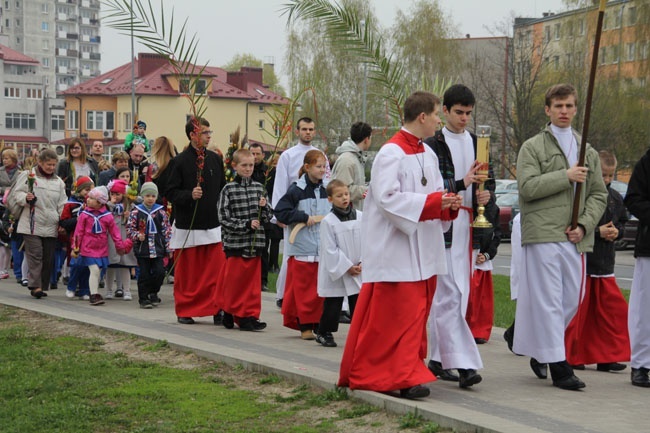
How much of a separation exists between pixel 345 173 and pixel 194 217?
1612mm

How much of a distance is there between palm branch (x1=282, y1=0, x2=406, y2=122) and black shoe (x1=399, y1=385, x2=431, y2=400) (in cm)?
512

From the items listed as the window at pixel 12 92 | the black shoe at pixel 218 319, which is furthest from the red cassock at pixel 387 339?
the window at pixel 12 92

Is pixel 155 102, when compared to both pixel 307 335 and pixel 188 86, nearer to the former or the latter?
pixel 188 86

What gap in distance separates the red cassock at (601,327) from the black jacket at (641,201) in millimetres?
796

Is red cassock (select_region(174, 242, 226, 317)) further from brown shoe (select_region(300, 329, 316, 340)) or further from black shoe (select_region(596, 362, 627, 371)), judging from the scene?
black shoe (select_region(596, 362, 627, 371))

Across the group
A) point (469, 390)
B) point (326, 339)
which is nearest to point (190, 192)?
point (326, 339)

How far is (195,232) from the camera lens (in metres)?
12.6

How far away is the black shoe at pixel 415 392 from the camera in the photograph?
779cm

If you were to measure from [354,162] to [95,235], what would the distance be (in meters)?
3.99

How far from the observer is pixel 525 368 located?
31.6 feet

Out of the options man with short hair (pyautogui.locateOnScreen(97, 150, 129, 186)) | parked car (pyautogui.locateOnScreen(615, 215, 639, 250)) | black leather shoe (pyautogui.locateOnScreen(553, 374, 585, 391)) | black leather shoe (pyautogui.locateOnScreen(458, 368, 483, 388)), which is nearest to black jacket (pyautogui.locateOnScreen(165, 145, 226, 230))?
man with short hair (pyautogui.locateOnScreen(97, 150, 129, 186))

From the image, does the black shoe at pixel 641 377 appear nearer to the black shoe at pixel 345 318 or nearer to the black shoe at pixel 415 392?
the black shoe at pixel 415 392

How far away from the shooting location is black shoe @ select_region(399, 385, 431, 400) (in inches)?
307

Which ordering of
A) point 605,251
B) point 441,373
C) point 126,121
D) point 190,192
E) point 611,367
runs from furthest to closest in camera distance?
point 126,121 < point 190,192 < point 605,251 < point 611,367 < point 441,373
